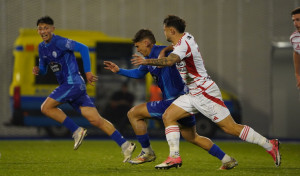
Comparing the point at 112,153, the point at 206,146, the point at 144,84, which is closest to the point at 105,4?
the point at 144,84

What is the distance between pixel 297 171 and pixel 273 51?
1390cm

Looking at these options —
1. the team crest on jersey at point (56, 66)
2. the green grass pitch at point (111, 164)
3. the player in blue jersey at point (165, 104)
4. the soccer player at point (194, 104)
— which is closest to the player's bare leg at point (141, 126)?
the player in blue jersey at point (165, 104)

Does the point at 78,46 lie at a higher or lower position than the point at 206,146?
higher

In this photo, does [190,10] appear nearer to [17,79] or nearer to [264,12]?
[264,12]

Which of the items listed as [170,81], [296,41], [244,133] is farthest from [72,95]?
[296,41]

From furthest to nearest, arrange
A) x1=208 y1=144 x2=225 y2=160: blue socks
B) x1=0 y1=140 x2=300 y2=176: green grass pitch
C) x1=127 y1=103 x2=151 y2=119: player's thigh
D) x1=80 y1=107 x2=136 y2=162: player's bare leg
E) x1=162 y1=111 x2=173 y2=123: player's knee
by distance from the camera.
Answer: x1=80 y1=107 x2=136 y2=162: player's bare leg, x1=127 y1=103 x2=151 y2=119: player's thigh, x1=208 y1=144 x2=225 y2=160: blue socks, x1=0 y1=140 x2=300 y2=176: green grass pitch, x1=162 y1=111 x2=173 y2=123: player's knee

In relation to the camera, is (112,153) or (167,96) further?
(112,153)

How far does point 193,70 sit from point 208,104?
0.44m

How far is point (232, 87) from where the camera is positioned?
21.7m

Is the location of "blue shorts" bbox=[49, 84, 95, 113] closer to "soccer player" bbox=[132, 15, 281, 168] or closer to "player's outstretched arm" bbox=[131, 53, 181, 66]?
"soccer player" bbox=[132, 15, 281, 168]

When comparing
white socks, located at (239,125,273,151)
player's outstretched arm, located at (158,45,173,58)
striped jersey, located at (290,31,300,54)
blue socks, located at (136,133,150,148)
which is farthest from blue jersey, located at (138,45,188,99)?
striped jersey, located at (290,31,300,54)

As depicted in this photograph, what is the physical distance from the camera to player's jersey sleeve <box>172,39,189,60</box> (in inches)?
295

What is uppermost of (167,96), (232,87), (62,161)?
(167,96)

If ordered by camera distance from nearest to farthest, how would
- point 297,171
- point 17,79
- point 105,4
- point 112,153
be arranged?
point 297,171 < point 112,153 < point 17,79 < point 105,4
